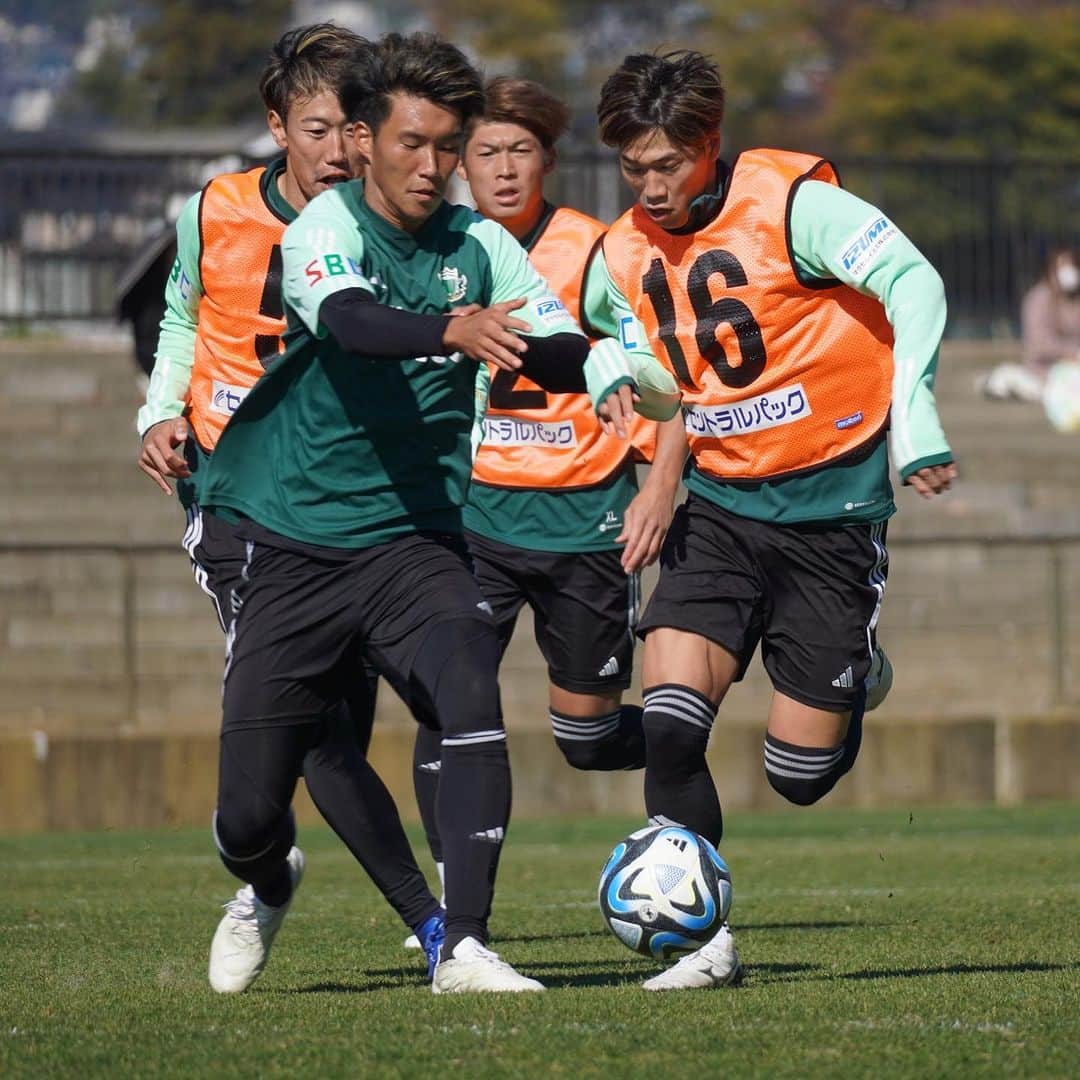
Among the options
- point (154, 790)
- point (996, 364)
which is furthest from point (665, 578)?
point (996, 364)

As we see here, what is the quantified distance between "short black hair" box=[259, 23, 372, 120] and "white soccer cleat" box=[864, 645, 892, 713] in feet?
8.03

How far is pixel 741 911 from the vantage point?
27.8ft

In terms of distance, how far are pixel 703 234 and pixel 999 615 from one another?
31.3ft

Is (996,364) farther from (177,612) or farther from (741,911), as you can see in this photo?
(741,911)

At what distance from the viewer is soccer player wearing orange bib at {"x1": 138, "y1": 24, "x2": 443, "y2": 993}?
627 cm

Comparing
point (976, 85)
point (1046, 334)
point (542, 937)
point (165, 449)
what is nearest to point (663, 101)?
point (165, 449)

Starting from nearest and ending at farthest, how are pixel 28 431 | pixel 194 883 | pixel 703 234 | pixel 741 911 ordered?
pixel 703 234, pixel 741 911, pixel 194 883, pixel 28 431

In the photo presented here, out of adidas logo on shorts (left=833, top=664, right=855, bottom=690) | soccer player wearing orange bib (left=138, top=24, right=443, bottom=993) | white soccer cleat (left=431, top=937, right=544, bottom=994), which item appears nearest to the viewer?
white soccer cleat (left=431, top=937, right=544, bottom=994)

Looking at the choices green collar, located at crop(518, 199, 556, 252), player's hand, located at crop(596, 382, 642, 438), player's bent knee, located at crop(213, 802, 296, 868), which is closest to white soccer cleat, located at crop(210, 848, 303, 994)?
player's bent knee, located at crop(213, 802, 296, 868)

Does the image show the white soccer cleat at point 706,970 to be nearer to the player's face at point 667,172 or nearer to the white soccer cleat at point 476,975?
the white soccer cleat at point 476,975

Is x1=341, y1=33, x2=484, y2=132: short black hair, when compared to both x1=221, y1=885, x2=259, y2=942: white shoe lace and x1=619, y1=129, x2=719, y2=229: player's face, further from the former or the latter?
x1=221, y1=885, x2=259, y2=942: white shoe lace

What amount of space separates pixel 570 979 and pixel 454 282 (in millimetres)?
1964

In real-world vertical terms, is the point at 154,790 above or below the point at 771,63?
below

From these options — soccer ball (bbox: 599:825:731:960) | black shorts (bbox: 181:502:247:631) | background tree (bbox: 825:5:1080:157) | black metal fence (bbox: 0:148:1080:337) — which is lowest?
soccer ball (bbox: 599:825:731:960)
